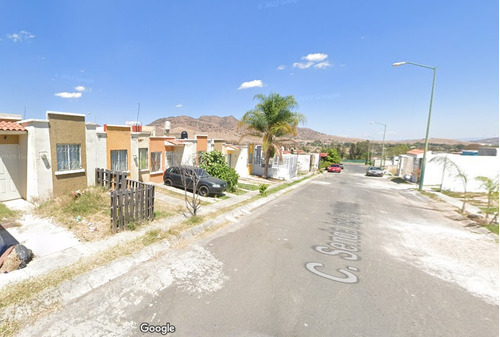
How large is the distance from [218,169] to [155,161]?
13.5 feet

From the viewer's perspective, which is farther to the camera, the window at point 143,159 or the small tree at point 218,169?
the small tree at point 218,169

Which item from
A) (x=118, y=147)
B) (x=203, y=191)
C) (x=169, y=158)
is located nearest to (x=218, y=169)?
(x=203, y=191)

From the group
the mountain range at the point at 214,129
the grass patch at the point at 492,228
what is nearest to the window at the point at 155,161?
the mountain range at the point at 214,129

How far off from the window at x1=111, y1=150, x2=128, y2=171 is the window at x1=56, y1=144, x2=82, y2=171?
67.4 inches

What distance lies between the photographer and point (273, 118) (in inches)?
772

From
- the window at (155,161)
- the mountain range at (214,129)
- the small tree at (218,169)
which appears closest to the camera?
the window at (155,161)

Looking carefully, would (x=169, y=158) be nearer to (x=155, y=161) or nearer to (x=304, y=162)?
(x=155, y=161)

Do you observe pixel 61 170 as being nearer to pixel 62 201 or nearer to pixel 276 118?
pixel 62 201

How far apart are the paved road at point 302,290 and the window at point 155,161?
28.8ft

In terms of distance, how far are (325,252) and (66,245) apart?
22.8 feet

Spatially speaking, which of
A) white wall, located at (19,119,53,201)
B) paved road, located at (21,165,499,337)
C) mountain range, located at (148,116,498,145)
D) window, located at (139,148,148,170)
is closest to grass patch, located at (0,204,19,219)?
white wall, located at (19,119,53,201)

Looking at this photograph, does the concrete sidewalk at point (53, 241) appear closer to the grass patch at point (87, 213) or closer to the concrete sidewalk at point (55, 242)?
the concrete sidewalk at point (55, 242)

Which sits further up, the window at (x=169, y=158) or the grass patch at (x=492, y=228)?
the window at (x=169, y=158)

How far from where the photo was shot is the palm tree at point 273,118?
19.6 meters
